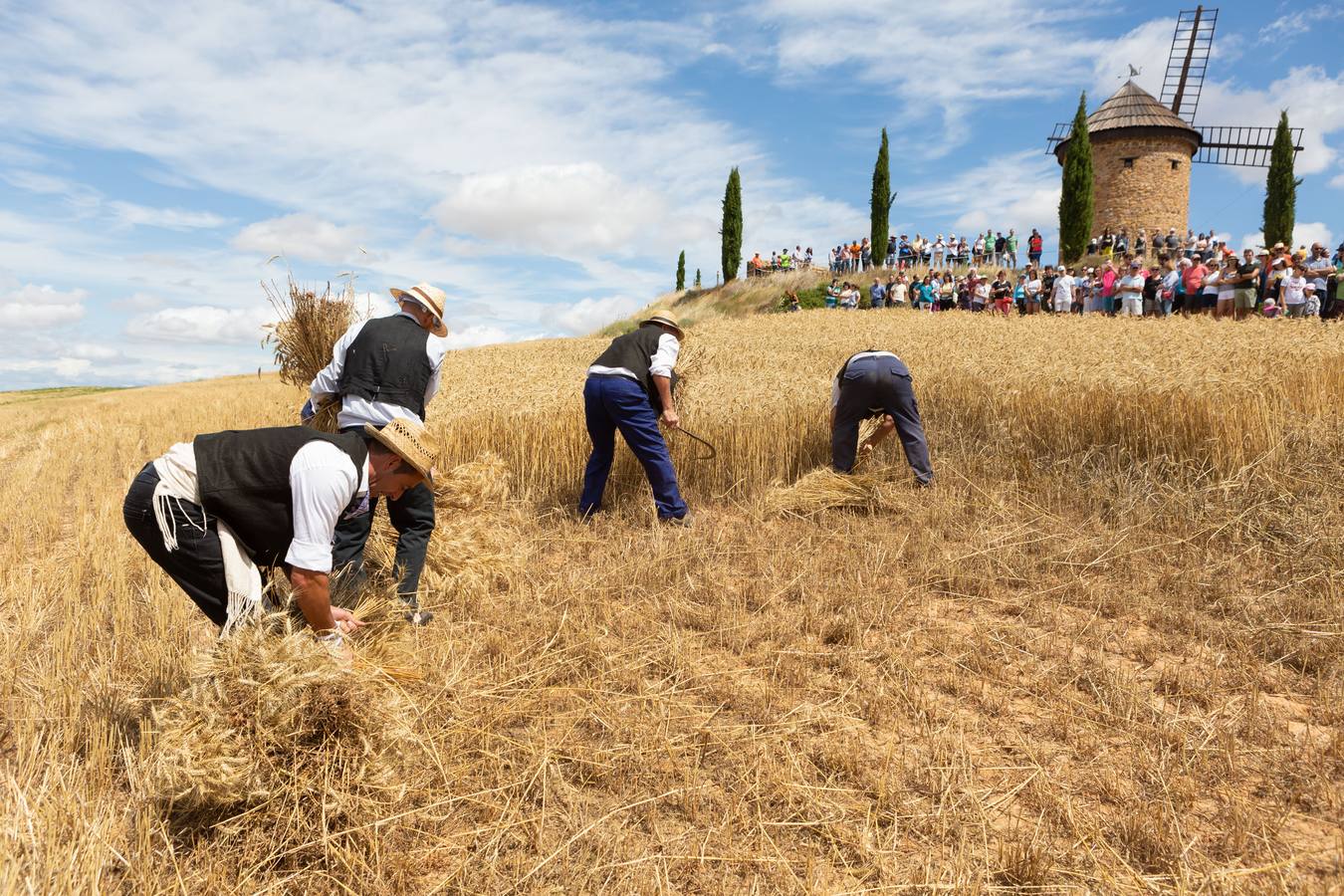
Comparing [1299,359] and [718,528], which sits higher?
[1299,359]

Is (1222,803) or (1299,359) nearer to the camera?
(1222,803)

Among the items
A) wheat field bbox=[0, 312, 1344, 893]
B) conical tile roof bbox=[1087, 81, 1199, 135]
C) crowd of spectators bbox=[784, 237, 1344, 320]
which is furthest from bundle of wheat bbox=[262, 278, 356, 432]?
conical tile roof bbox=[1087, 81, 1199, 135]

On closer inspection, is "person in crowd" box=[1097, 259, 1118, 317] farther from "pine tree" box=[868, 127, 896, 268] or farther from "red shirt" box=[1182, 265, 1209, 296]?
"pine tree" box=[868, 127, 896, 268]

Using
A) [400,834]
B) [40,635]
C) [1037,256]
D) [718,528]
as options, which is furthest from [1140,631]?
[1037,256]

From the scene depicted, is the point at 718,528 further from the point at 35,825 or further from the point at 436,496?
the point at 35,825

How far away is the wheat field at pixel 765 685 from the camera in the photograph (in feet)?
7.52

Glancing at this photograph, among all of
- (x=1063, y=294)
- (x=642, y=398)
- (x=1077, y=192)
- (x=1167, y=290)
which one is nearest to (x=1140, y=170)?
(x=1077, y=192)

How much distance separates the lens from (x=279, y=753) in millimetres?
2428

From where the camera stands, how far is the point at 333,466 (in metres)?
2.58

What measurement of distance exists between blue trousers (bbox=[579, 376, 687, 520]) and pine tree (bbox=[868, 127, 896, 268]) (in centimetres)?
3239

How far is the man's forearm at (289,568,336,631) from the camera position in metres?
2.54

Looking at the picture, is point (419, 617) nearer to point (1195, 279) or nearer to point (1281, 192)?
point (1195, 279)

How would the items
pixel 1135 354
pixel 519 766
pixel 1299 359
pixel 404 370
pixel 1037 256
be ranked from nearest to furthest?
pixel 519 766 < pixel 404 370 < pixel 1299 359 < pixel 1135 354 < pixel 1037 256

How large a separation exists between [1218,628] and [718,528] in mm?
3022
